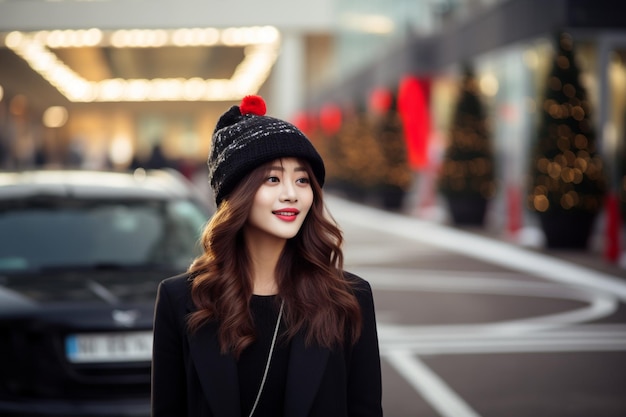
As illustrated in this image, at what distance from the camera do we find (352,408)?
2811 mm

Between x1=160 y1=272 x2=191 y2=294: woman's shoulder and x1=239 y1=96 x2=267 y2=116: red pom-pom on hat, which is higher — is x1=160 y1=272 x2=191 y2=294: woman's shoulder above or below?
below

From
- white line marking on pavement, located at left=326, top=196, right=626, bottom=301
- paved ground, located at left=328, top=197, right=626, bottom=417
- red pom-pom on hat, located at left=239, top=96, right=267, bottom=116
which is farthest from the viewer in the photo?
white line marking on pavement, located at left=326, top=196, right=626, bottom=301

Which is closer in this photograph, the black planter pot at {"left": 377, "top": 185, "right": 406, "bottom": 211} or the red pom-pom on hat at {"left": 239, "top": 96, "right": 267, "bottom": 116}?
the red pom-pom on hat at {"left": 239, "top": 96, "right": 267, "bottom": 116}

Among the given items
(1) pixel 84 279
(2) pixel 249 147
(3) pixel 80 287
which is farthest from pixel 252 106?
(1) pixel 84 279

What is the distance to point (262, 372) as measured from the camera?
9.05 ft

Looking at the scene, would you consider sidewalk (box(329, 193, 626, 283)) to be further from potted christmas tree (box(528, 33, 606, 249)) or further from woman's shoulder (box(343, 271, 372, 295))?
woman's shoulder (box(343, 271, 372, 295))

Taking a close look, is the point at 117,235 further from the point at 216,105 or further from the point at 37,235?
the point at 216,105

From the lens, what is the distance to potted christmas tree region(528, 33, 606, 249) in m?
17.7

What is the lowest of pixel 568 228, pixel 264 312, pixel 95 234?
pixel 568 228

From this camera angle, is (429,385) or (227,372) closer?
(227,372)

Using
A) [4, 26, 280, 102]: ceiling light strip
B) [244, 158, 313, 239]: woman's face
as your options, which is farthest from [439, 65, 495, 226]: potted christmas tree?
[4, 26, 280, 102]: ceiling light strip

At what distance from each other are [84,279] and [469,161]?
61.7 feet

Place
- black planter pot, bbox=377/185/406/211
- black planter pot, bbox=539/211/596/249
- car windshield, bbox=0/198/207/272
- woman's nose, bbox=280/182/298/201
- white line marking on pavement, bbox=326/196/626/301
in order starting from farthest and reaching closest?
black planter pot, bbox=377/185/406/211 < black planter pot, bbox=539/211/596/249 < white line marking on pavement, bbox=326/196/626/301 < car windshield, bbox=0/198/207/272 < woman's nose, bbox=280/182/298/201

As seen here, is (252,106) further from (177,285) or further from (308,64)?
(308,64)
